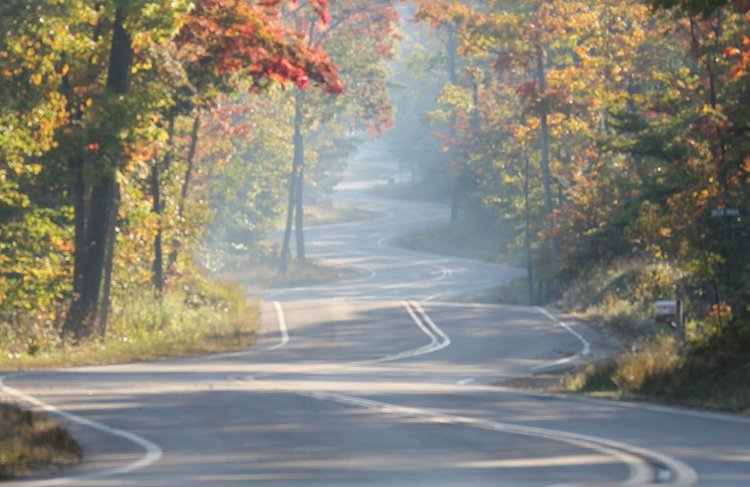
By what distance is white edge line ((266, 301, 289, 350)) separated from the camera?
34.2m

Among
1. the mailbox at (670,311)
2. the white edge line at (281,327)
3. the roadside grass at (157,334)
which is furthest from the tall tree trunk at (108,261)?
the mailbox at (670,311)

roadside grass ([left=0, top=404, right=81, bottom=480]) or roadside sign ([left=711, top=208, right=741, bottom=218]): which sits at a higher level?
roadside sign ([left=711, top=208, right=741, bottom=218])

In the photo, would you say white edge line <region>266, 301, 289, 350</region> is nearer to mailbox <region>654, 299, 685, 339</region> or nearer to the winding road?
the winding road

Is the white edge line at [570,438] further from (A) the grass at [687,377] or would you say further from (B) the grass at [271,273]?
(B) the grass at [271,273]

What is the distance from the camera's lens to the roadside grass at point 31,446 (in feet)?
40.7

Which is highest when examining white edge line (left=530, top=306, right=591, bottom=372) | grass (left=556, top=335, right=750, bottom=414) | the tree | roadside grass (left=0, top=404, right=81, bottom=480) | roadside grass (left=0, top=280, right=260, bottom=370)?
the tree

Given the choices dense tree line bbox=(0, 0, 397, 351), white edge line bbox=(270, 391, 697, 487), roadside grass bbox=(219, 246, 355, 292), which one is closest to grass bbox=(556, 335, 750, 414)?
white edge line bbox=(270, 391, 697, 487)

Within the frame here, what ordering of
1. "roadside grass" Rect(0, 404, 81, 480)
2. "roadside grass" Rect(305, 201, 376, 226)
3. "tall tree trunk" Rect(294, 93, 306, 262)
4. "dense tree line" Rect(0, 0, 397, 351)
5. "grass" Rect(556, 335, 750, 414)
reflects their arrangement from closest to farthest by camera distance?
"roadside grass" Rect(0, 404, 81, 480)
"grass" Rect(556, 335, 750, 414)
"dense tree line" Rect(0, 0, 397, 351)
"tall tree trunk" Rect(294, 93, 306, 262)
"roadside grass" Rect(305, 201, 376, 226)

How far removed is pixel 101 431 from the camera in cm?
1525

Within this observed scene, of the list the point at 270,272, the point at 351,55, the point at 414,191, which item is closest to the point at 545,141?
the point at 351,55

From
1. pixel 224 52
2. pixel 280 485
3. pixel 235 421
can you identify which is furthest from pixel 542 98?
pixel 280 485

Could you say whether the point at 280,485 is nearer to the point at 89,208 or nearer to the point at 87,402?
the point at 87,402

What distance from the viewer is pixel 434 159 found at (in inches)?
4237

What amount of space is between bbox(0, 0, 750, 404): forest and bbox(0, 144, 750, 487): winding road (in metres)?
3.15
